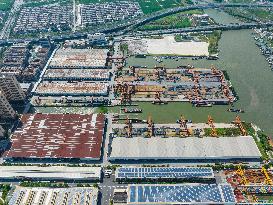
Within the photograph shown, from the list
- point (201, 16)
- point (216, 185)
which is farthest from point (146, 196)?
point (201, 16)

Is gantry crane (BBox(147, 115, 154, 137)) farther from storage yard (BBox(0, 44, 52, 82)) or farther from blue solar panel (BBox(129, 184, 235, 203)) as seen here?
storage yard (BBox(0, 44, 52, 82))

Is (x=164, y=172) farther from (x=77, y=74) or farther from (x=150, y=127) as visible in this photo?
(x=77, y=74)

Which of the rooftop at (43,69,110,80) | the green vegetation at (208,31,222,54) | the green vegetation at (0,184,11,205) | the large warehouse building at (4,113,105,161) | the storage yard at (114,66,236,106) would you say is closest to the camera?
the green vegetation at (0,184,11,205)

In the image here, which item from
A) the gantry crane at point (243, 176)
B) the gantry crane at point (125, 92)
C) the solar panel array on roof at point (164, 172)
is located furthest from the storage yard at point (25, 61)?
the gantry crane at point (243, 176)

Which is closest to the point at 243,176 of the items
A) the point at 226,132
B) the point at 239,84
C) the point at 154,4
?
the point at 226,132

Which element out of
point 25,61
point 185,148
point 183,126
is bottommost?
point 185,148

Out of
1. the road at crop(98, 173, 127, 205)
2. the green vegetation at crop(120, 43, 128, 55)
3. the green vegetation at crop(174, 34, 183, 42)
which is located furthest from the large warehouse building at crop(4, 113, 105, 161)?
the green vegetation at crop(174, 34, 183, 42)
